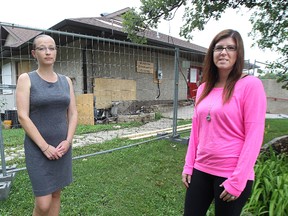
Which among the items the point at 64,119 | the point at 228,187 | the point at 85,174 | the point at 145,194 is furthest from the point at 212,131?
the point at 85,174

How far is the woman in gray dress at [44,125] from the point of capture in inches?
77.2

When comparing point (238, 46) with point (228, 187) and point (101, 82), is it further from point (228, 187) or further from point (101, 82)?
point (101, 82)

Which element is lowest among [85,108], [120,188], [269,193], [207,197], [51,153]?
[120,188]

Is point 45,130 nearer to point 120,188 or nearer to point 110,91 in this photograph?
point 120,188

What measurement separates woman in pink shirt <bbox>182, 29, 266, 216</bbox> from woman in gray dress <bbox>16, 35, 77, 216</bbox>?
109 cm

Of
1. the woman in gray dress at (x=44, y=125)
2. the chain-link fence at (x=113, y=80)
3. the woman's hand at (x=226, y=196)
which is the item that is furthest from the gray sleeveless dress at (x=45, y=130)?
the chain-link fence at (x=113, y=80)

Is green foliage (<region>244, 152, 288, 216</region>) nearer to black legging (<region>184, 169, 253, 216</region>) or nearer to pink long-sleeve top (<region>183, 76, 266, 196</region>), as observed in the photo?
black legging (<region>184, 169, 253, 216</region>)

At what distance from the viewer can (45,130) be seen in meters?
2.03

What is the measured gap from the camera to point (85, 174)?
376cm

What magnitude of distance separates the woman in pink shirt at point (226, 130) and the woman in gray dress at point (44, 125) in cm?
109

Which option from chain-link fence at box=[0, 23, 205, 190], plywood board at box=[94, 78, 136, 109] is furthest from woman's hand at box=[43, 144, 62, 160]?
plywood board at box=[94, 78, 136, 109]

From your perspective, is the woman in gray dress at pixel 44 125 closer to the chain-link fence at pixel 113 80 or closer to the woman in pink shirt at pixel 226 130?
the woman in pink shirt at pixel 226 130

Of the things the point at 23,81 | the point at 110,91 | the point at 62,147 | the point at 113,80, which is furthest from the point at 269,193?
the point at 113,80

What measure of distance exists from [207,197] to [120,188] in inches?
68.4
